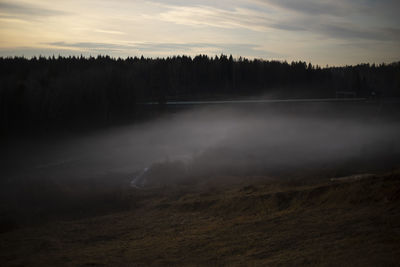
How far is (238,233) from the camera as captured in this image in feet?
63.8

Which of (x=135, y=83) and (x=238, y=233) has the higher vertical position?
(x=135, y=83)

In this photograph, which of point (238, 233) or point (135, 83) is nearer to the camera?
point (238, 233)

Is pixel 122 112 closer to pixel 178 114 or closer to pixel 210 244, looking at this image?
pixel 178 114

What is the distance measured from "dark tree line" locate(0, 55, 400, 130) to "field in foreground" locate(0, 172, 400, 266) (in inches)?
1953

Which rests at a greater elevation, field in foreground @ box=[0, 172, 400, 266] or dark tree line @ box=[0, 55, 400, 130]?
dark tree line @ box=[0, 55, 400, 130]

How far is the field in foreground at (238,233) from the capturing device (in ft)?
51.0

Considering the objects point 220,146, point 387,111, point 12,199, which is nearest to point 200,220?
point 12,199

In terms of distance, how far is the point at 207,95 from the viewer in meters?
131

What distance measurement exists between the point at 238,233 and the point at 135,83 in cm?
8960

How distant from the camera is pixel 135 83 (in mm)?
104062

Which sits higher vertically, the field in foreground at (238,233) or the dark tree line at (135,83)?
the dark tree line at (135,83)

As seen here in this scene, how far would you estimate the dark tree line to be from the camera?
7188cm

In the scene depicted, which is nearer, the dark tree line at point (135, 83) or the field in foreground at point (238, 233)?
the field in foreground at point (238, 233)

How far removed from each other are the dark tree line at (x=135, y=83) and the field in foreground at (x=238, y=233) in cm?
4962
